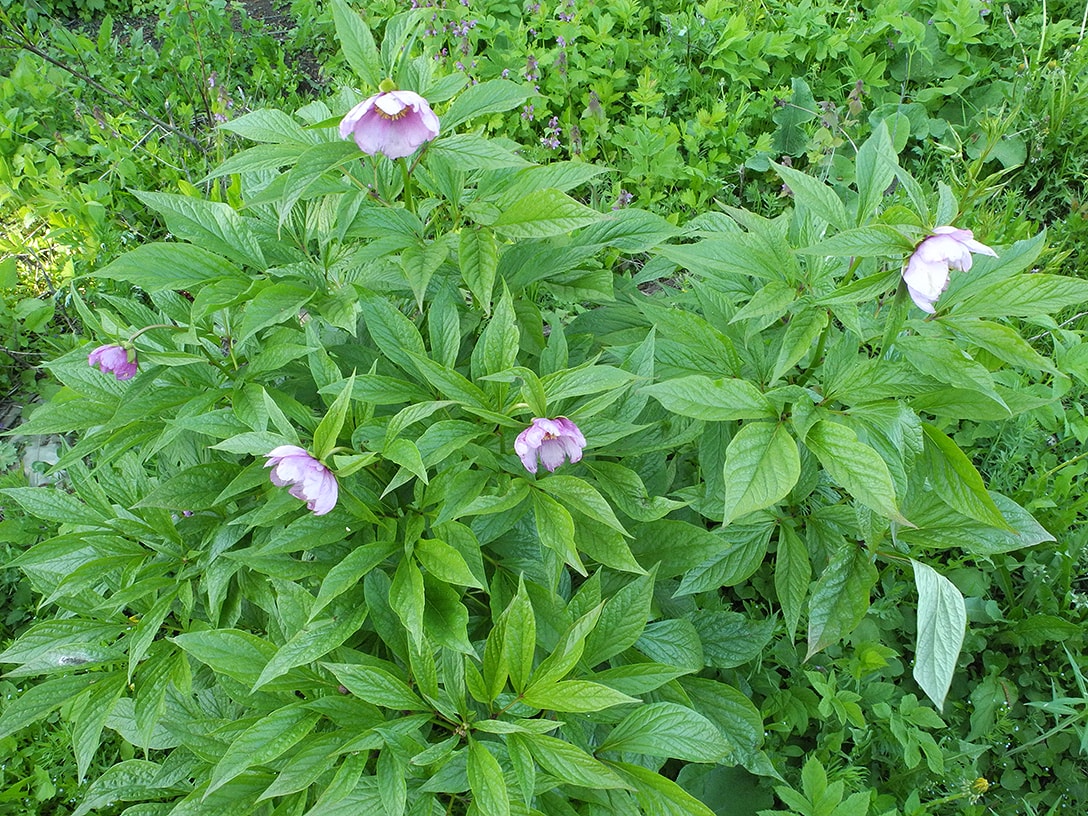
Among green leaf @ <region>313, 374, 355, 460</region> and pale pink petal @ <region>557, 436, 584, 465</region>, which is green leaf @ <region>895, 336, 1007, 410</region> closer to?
pale pink petal @ <region>557, 436, 584, 465</region>

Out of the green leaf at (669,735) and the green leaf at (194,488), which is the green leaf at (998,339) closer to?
the green leaf at (669,735)

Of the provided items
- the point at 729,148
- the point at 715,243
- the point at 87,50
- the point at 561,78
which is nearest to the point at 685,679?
the point at 715,243

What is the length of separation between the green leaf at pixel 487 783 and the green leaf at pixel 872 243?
0.86 metres

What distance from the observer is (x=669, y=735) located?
51.5 inches

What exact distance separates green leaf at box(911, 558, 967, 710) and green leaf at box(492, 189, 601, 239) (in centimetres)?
81

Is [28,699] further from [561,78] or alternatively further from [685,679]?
[561,78]

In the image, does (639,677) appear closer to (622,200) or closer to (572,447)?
(572,447)

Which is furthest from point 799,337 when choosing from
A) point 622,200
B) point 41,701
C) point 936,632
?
point 622,200

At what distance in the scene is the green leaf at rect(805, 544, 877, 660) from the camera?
1.51 meters

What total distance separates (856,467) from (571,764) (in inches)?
23.7

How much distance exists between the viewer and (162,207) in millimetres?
1567

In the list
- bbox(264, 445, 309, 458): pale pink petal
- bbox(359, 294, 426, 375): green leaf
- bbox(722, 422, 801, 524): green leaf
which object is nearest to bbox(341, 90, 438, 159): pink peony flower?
bbox(359, 294, 426, 375): green leaf

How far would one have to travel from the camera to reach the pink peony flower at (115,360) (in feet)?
4.69

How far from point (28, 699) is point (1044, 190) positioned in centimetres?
366
